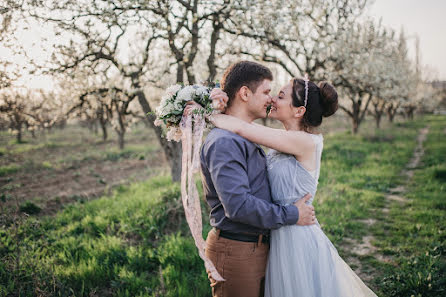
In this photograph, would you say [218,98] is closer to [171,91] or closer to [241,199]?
[171,91]

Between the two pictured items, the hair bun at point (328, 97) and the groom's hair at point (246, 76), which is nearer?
the groom's hair at point (246, 76)

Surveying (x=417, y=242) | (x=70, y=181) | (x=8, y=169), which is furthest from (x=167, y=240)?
(x=8, y=169)

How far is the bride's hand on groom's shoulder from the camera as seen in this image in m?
2.15

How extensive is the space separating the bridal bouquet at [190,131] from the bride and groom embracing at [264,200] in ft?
0.27

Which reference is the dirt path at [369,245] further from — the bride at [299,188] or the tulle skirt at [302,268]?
the tulle skirt at [302,268]

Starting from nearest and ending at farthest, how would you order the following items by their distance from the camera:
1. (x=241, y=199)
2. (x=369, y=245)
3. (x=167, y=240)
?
(x=241, y=199)
(x=167, y=240)
(x=369, y=245)

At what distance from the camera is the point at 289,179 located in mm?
2295

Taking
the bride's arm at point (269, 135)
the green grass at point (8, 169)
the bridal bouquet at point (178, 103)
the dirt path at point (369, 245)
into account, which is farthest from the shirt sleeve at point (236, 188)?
the green grass at point (8, 169)

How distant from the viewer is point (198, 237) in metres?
2.15

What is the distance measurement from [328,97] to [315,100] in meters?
0.10

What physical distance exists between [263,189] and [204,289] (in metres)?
2.06

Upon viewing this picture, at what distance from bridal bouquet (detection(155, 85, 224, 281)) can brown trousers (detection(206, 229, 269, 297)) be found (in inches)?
2.9

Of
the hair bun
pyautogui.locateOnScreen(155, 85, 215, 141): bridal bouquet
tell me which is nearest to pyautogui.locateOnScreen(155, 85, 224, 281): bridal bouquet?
pyautogui.locateOnScreen(155, 85, 215, 141): bridal bouquet

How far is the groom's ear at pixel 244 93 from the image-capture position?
216cm
